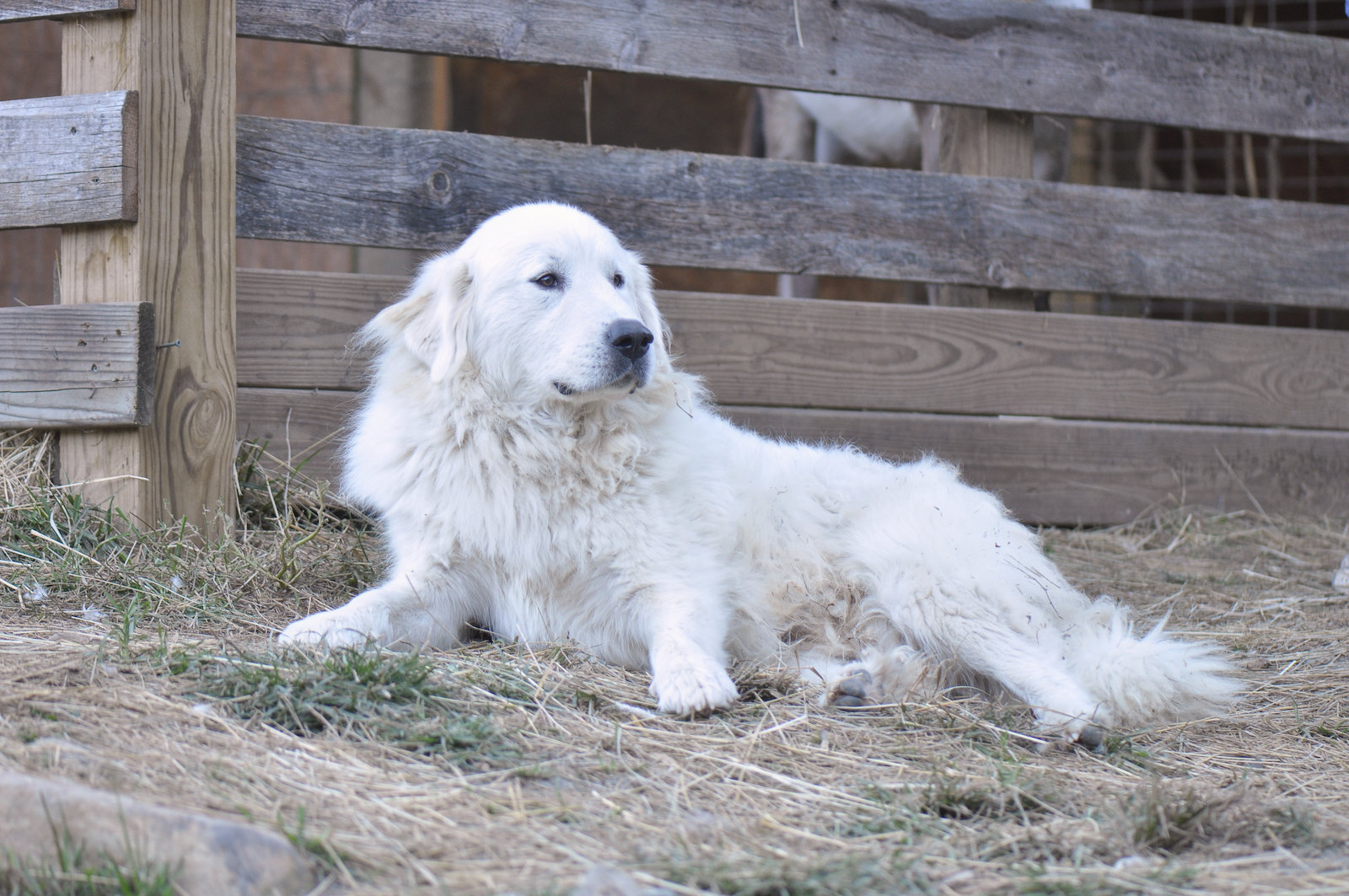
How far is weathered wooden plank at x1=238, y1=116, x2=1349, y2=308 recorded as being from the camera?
373cm

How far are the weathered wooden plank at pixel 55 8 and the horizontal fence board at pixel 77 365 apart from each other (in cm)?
85

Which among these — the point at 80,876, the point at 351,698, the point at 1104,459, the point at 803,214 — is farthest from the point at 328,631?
the point at 1104,459

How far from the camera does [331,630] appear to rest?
8.54 feet

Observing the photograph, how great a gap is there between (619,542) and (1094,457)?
270cm

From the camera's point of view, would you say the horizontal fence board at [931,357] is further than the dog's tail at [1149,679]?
Yes

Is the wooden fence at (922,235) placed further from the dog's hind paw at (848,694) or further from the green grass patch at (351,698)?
the dog's hind paw at (848,694)

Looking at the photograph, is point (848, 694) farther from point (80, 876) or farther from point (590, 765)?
point (80, 876)

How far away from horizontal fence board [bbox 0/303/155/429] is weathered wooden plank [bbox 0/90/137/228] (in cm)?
28

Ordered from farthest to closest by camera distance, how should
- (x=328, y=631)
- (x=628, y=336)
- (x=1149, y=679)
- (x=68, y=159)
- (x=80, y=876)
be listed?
(x=68, y=159) → (x=628, y=336) → (x=1149, y=679) → (x=328, y=631) → (x=80, y=876)

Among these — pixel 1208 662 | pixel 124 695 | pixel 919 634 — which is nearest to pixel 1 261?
pixel 124 695

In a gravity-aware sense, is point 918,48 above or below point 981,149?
above

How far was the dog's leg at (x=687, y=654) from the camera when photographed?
2432 mm

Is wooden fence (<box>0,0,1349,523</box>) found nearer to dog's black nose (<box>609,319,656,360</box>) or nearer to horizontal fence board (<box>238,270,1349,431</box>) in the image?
horizontal fence board (<box>238,270,1349,431</box>)

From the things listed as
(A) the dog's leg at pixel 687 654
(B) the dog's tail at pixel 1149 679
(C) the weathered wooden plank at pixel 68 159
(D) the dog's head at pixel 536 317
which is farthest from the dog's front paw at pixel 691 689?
(C) the weathered wooden plank at pixel 68 159
